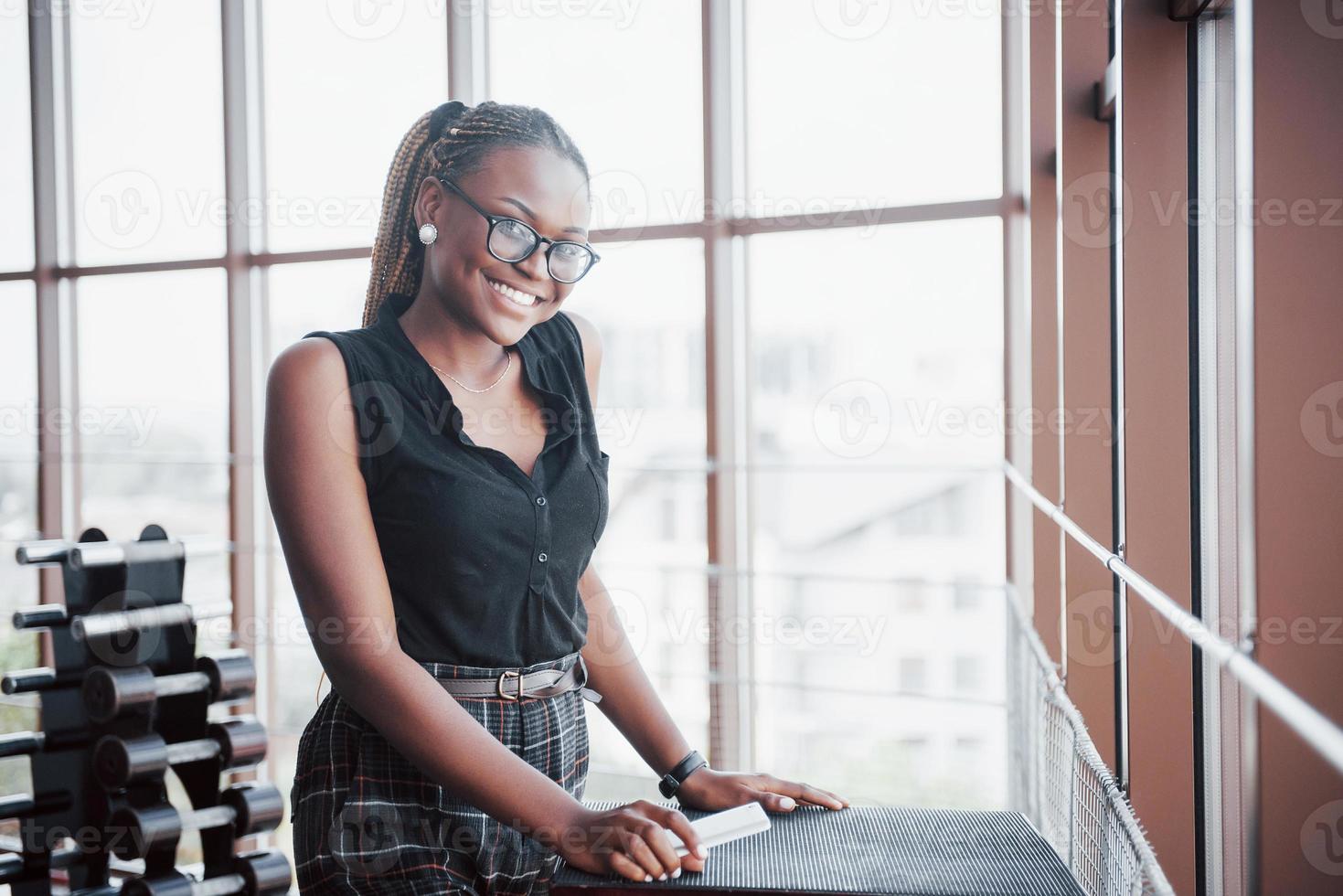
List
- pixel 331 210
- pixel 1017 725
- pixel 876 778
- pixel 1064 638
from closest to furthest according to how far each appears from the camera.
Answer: pixel 1064 638 → pixel 1017 725 → pixel 876 778 → pixel 331 210

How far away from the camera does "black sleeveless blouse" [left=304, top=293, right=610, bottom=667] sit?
920 mm

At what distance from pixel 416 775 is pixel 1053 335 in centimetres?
161

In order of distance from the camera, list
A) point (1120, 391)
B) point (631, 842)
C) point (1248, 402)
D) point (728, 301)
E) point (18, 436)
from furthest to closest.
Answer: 1. point (18, 436)
2. point (728, 301)
3. point (1120, 391)
4. point (631, 842)
5. point (1248, 402)

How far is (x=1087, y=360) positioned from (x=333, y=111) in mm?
2303

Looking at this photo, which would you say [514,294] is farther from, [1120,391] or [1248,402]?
[1120,391]

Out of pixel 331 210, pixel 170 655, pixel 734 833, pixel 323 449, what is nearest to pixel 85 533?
pixel 170 655

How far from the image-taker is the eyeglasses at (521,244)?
98 centimetres

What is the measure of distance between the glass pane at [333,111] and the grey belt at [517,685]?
2343mm

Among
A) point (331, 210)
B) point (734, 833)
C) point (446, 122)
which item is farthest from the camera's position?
point (331, 210)

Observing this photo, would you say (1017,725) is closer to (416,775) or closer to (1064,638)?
(1064,638)

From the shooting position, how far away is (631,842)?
0.78 metres

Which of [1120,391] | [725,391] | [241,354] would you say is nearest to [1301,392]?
[1120,391]

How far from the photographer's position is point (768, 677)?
2.72 meters

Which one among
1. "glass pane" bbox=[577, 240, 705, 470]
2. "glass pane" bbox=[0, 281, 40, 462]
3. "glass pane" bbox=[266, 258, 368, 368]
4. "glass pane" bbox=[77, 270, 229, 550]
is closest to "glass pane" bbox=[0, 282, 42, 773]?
"glass pane" bbox=[0, 281, 40, 462]
